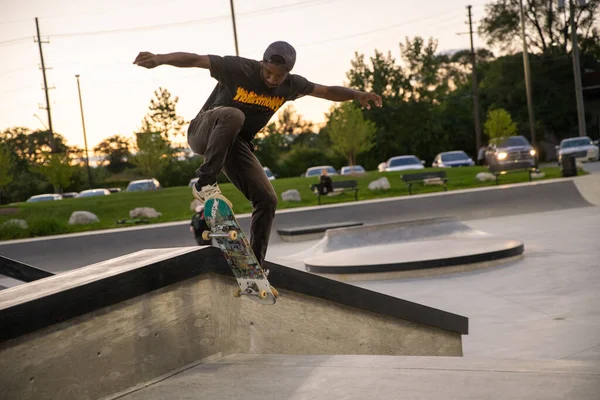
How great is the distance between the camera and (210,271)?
171 inches

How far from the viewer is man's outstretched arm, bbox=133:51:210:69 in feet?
13.8

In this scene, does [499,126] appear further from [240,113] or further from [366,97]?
[240,113]

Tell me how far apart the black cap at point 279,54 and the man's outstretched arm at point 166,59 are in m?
0.48

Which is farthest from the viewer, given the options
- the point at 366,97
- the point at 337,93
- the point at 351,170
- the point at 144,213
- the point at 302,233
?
the point at 351,170

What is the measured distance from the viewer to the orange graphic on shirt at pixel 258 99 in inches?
183

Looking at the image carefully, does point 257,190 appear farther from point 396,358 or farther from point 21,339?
point 21,339

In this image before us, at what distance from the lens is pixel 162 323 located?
13.2 feet

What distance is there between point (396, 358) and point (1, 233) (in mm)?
17882

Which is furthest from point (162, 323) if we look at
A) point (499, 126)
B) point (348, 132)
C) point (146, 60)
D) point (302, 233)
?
point (499, 126)

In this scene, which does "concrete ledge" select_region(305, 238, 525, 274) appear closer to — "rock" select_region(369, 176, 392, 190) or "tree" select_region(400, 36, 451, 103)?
"rock" select_region(369, 176, 392, 190)

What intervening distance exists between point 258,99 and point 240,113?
1.13 ft

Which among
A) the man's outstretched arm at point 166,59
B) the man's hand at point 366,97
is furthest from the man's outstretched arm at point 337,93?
the man's outstretched arm at point 166,59

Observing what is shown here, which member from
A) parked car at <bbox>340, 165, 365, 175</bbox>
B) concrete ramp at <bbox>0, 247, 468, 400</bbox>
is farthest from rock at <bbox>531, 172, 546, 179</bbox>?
concrete ramp at <bbox>0, 247, 468, 400</bbox>

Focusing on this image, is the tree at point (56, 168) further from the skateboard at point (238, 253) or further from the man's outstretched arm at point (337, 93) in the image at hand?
the skateboard at point (238, 253)
